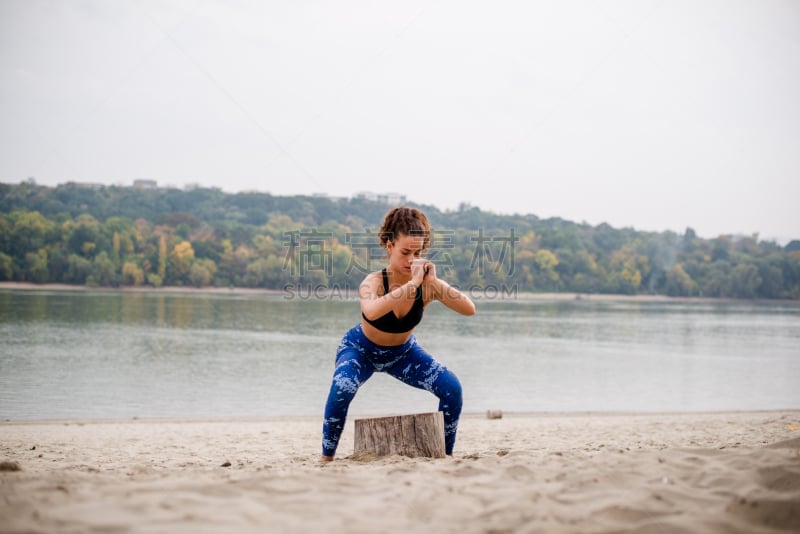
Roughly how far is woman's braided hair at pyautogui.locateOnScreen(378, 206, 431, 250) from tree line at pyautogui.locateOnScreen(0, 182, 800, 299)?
69.0 m

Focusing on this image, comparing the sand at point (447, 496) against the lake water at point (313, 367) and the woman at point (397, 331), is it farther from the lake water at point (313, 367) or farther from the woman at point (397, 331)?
the lake water at point (313, 367)

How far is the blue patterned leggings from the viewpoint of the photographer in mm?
5441

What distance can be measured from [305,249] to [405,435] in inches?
3726

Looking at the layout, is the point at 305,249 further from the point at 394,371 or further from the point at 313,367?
the point at 394,371

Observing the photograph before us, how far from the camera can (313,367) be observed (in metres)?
26.9

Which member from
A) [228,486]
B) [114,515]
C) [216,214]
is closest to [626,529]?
[228,486]

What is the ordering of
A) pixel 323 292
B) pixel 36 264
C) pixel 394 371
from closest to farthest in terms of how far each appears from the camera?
pixel 394 371, pixel 36 264, pixel 323 292

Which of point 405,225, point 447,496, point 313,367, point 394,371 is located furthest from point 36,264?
point 447,496

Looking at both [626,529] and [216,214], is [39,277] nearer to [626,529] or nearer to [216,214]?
[216,214]

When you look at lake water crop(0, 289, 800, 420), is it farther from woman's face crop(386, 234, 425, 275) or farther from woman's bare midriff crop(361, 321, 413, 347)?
woman's face crop(386, 234, 425, 275)

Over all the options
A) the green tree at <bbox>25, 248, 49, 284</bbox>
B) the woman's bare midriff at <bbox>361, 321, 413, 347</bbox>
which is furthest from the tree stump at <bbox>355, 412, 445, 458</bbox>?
the green tree at <bbox>25, 248, 49, 284</bbox>

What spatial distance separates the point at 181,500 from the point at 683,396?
21.6m

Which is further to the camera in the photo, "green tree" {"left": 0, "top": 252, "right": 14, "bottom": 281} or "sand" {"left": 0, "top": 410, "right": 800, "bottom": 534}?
"green tree" {"left": 0, "top": 252, "right": 14, "bottom": 281}

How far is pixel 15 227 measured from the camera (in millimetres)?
86438
